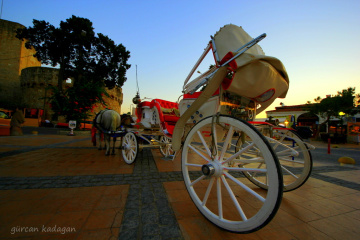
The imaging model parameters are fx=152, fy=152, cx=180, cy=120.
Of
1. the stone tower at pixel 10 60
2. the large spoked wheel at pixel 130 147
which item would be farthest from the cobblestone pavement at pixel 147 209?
the stone tower at pixel 10 60

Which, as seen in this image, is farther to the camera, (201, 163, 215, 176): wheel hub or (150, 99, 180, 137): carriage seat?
(150, 99, 180, 137): carriage seat

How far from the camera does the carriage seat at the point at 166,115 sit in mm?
3301

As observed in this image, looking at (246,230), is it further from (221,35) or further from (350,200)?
(350,200)

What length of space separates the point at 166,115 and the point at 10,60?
128ft

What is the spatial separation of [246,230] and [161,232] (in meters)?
0.71

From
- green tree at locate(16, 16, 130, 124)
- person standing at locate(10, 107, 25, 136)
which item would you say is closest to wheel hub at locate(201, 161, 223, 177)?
person standing at locate(10, 107, 25, 136)

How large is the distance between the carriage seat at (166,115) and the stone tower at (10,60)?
120 feet

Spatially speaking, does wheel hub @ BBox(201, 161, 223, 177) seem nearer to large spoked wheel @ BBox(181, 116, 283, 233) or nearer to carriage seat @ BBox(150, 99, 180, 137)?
large spoked wheel @ BBox(181, 116, 283, 233)

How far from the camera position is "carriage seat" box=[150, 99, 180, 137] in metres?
3.30

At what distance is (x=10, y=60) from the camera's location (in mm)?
26797

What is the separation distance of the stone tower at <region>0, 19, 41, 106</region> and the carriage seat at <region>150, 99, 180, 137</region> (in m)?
36.7

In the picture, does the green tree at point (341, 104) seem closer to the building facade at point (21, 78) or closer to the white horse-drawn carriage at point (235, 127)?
the white horse-drawn carriage at point (235, 127)

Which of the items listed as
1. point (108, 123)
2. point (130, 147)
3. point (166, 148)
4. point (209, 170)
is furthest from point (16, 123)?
point (209, 170)

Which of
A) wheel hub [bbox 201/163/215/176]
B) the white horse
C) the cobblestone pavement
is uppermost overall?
the white horse
